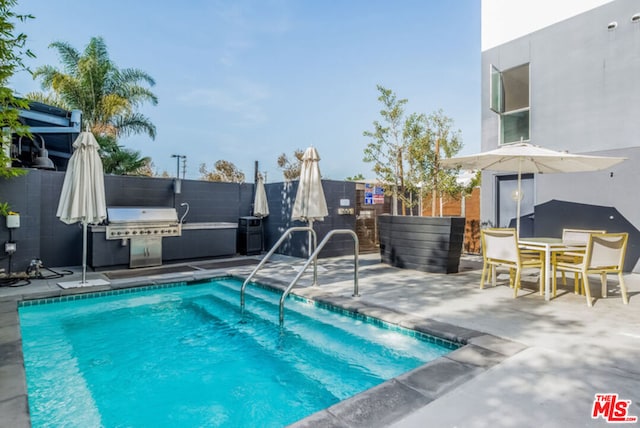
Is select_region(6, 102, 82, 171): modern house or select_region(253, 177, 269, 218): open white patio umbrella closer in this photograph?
select_region(6, 102, 82, 171): modern house

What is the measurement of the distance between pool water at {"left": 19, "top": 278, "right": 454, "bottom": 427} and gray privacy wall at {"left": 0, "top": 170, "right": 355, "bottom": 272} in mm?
2240

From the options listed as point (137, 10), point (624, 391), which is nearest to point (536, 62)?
point (624, 391)

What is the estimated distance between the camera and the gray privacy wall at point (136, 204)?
6.17 m

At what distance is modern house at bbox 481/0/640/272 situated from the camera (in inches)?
255

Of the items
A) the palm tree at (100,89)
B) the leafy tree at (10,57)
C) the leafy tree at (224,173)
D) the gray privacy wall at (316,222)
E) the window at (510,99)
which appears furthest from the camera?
the leafy tree at (224,173)

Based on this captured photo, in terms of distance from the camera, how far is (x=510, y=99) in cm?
845

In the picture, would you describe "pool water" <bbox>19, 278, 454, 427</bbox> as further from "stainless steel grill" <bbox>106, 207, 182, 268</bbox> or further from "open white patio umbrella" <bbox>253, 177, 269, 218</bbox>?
"open white patio umbrella" <bbox>253, 177, 269, 218</bbox>

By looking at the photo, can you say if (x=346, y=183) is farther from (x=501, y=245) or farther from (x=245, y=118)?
(x=245, y=118)

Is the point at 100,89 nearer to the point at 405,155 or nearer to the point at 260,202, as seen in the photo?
the point at 260,202

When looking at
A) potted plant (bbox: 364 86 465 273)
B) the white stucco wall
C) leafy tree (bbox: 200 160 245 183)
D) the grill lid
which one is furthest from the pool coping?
leafy tree (bbox: 200 160 245 183)

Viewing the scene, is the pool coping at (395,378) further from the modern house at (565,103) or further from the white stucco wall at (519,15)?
the white stucco wall at (519,15)

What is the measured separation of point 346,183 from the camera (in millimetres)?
9219

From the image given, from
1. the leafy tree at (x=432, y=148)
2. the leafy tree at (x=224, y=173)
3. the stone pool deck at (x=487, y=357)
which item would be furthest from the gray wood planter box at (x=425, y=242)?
the leafy tree at (x=224, y=173)

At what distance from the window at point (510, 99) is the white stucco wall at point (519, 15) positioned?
0.80 m
